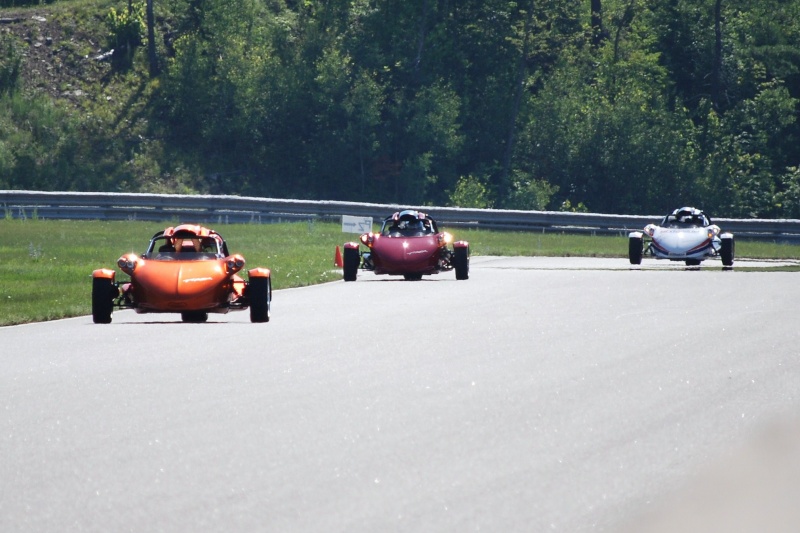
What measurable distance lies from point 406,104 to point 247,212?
15.8 m

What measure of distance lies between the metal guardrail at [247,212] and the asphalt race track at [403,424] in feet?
81.3

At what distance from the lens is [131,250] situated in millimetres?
30984

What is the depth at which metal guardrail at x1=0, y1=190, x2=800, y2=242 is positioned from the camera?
4131cm

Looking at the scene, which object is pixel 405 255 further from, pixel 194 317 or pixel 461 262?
pixel 194 317

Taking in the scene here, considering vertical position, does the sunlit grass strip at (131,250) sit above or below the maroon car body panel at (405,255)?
below

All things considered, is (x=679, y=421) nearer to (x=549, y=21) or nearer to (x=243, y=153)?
(x=243, y=153)

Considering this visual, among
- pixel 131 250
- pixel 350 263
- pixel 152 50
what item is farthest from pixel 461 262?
pixel 152 50

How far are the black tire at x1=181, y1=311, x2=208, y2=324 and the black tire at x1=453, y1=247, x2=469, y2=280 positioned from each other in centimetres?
775

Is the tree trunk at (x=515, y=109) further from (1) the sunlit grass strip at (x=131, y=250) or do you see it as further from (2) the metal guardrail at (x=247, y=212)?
(1) the sunlit grass strip at (x=131, y=250)

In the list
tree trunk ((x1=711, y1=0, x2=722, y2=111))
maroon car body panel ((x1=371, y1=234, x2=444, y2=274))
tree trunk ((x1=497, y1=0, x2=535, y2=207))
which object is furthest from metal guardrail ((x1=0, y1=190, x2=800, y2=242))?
tree trunk ((x1=711, y1=0, x2=722, y2=111))

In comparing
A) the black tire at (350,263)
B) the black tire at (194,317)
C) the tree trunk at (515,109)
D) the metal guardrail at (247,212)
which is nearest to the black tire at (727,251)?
the black tire at (350,263)

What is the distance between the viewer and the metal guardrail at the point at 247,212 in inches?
1626

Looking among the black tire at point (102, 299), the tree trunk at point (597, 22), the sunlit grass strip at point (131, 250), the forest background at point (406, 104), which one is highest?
the tree trunk at point (597, 22)

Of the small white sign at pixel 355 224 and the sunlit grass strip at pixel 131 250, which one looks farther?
the small white sign at pixel 355 224
